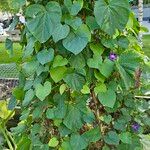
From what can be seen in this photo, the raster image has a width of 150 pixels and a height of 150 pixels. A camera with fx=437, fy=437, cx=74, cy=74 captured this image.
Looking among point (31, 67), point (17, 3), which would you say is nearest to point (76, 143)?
point (31, 67)

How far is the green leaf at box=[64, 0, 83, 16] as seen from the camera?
65.8 inches

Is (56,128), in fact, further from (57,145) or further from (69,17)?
(69,17)

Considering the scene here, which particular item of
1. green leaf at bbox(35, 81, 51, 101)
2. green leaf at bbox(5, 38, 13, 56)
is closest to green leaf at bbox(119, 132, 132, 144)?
green leaf at bbox(35, 81, 51, 101)

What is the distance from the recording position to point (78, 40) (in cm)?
168

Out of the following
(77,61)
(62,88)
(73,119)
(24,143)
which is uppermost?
(77,61)

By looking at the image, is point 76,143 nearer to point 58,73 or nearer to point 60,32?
point 58,73

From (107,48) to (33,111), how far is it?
1.39 ft

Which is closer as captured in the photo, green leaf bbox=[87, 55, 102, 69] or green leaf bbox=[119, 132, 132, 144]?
green leaf bbox=[87, 55, 102, 69]

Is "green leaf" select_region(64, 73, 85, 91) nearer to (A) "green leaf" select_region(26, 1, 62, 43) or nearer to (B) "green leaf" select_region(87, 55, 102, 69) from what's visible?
(B) "green leaf" select_region(87, 55, 102, 69)

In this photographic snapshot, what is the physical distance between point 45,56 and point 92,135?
0.39 metres

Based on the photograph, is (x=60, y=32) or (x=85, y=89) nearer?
(x=60, y=32)

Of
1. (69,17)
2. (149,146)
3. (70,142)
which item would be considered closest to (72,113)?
(70,142)

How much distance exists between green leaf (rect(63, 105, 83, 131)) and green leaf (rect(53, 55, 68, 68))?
0.18 m

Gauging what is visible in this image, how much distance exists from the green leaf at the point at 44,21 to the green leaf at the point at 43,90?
0.63ft
